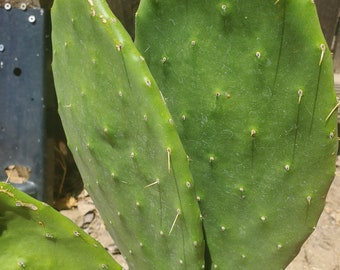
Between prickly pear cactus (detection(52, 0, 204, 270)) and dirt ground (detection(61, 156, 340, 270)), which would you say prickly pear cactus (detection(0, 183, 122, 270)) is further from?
dirt ground (detection(61, 156, 340, 270))

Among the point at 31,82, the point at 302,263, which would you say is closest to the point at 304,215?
the point at 302,263

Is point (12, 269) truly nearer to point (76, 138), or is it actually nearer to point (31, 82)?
point (76, 138)

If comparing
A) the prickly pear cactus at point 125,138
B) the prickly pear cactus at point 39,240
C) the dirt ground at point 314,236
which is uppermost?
the prickly pear cactus at point 125,138

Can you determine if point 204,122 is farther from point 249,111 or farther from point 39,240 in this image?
point 39,240

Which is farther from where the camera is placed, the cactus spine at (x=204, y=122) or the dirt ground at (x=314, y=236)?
the dirt ground at (x=314, y=236)

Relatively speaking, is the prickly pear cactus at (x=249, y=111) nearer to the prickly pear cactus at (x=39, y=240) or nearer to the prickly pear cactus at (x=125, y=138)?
the prickly pear cactus at (x=125, y=138)

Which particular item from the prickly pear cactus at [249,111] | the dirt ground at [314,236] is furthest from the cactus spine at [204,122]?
the dirt ground at [314,236]
